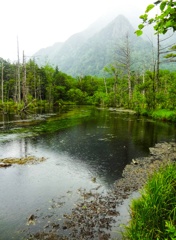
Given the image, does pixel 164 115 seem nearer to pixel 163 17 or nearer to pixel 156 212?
pixel 156 212

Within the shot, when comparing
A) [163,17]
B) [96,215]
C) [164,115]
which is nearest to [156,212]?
[96,215]

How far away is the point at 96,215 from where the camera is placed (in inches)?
323

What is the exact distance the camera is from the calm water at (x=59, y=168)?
8758mm

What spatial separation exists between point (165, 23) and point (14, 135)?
20.5 metres

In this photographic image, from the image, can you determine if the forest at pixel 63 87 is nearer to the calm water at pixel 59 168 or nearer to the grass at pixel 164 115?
the grass at pixel 164 115

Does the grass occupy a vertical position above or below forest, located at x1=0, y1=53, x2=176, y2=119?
below

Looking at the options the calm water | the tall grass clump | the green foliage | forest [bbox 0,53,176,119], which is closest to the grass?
forest [bbox 0,53,176,119]

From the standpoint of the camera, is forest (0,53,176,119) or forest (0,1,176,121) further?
forest (0,53,176,119)

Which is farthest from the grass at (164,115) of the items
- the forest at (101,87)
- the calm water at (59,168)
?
the calm water at (59,168)

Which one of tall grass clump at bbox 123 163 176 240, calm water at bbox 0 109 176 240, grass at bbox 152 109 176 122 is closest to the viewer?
tall grass clump at bbox 123 163 176 240

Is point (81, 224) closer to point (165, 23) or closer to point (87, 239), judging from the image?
point (87, 239)

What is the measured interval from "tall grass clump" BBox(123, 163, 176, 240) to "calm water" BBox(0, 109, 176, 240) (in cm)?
342

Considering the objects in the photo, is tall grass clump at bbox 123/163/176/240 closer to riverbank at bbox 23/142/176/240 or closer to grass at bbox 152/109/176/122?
riverbank at bbox 23/142/176/240

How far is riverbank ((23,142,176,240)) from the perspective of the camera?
7137mm
